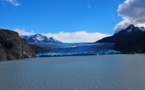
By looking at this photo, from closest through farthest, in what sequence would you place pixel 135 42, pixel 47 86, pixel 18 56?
pixel 47 86 → pixel 18 56 → pixel 135 42

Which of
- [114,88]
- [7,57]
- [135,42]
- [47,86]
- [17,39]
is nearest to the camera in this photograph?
[114,88]

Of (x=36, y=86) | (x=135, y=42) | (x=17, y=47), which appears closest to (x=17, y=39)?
(x=17, y=47)

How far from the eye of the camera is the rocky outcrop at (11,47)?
243 feet

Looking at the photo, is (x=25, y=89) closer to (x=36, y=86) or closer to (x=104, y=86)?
(x=36, y=86)

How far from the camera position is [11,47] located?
259 ft

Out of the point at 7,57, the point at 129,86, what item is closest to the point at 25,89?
the point at 129,86

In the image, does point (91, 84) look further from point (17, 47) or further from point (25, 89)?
point (17, 47)

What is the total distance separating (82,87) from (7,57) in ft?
182

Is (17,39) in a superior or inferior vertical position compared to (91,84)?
superior

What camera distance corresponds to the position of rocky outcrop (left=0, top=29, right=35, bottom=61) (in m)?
74.0

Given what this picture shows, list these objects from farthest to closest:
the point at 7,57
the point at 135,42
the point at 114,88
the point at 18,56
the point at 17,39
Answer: the point at 135,42 < the point at 17,39 < the point at 18,56 < the point at 7,57 < the point at 114,88

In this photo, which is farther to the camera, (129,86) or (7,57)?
(7,57)

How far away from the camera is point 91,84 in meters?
21.7

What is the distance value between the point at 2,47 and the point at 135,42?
274 ft
